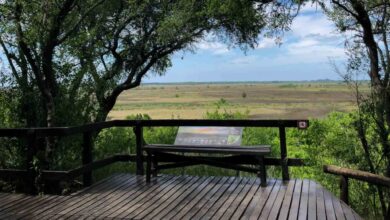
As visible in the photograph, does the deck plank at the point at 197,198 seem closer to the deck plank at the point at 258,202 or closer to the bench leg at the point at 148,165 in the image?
the deck plank at the point at 258,202

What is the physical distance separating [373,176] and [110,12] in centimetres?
705

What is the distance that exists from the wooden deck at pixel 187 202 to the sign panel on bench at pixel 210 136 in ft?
2.23

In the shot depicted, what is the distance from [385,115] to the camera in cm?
677

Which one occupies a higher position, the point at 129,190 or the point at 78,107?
the point at 78,107

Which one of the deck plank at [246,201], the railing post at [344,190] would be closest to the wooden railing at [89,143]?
the deck plank at [246,201]

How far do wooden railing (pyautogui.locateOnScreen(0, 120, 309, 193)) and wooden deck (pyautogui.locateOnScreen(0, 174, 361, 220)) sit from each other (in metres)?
0.28

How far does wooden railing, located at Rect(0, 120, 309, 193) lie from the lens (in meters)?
6.80

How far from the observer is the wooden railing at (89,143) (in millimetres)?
6797

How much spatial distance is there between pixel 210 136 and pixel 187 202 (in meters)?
2.04

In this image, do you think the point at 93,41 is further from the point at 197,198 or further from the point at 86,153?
the point at 197,198

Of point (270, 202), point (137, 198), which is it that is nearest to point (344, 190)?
point (270, 202)

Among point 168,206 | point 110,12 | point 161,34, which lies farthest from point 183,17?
point 168,206

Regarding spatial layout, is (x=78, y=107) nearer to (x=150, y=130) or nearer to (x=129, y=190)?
(x=129, y=190)

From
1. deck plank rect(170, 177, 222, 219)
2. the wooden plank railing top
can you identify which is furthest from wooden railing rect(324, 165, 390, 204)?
deck plank rect(170, 177, 222, 219)
